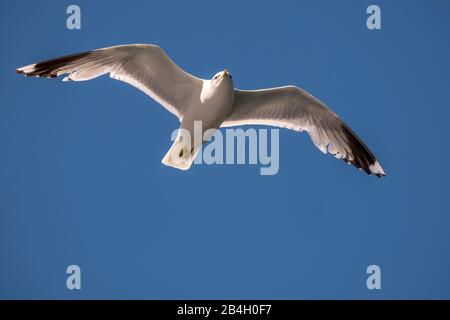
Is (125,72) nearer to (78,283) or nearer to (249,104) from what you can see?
(249,104)

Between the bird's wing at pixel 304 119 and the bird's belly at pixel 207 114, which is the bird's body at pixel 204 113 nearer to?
the bird's belly at pixel 207 114

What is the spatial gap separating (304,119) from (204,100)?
3.79 feet

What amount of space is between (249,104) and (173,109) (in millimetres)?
769

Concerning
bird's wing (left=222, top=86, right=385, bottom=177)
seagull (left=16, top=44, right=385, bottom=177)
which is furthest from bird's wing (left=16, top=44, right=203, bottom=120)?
bird's wing (left=222, top=86, right=385, bottom=177)

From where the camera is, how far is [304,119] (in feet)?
27.6

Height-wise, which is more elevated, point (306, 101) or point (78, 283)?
point (306, 101)

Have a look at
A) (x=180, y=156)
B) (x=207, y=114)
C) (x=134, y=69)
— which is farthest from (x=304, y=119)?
(x=134, y=69)

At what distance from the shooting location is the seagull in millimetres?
7938

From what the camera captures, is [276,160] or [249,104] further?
[276,160]

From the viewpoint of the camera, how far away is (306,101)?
8.27 meters

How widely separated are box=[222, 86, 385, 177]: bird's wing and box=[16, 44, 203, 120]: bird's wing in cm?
53

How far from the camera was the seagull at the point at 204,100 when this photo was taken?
313 inches

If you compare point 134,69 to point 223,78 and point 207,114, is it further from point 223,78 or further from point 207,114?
point 223,78

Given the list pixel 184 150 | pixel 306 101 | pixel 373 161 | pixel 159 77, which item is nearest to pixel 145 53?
pixel 159 77
